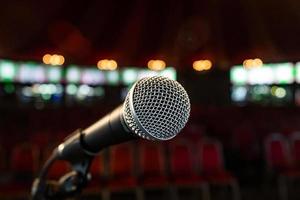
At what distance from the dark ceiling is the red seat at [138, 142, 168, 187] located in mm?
3885

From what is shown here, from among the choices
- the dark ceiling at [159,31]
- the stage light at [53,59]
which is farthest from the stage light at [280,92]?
the stage light at [53,59]

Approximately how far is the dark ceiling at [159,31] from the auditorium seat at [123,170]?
3817 millimetres

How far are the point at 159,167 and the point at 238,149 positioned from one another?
189cm

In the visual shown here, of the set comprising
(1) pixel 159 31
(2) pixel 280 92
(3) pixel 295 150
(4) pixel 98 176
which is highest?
(1) pixel 159 31

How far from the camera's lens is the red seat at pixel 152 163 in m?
4.25

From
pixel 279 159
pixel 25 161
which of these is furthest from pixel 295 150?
pixel 25 161

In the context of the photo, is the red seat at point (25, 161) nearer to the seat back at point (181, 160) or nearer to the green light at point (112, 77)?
the seat back at point (181, 160)

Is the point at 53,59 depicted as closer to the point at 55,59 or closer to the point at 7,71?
the point at 55,59

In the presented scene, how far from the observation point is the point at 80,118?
22.0 ft

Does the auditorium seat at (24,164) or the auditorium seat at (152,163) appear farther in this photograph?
the auditorium seat at (152,163)

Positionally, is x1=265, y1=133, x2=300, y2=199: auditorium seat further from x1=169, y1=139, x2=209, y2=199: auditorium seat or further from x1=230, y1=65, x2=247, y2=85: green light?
x1=230, y1=65, x2=247, y2=85: green light

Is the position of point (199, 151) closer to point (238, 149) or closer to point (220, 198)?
point (220, 198)

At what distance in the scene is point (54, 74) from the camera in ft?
38.7

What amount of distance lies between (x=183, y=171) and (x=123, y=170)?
595mm
